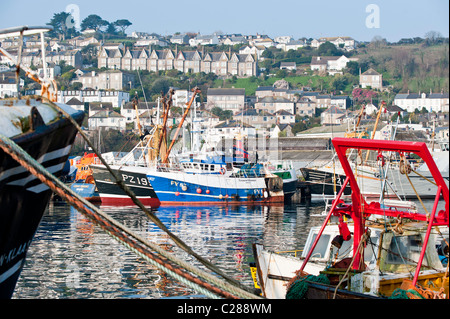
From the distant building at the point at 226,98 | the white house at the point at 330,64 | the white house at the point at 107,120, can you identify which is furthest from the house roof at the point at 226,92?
the white house at the point at 330,64

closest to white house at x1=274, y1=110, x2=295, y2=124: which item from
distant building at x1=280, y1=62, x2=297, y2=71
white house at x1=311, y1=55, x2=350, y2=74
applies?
white house at x1=311, y1=55, x2=350, y2=74

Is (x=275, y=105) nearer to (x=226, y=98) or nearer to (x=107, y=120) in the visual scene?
(x=226, y=98)

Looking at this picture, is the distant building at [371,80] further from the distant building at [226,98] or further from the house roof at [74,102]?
the house roof at [74,102]

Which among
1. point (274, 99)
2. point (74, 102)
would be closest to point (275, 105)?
point (274, 99)

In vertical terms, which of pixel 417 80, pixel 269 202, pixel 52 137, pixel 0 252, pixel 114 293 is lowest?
pixel 269 202

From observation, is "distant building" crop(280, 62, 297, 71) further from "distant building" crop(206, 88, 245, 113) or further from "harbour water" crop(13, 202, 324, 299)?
"harbour water" crop(13, 202, 324, 299)

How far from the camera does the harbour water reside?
16141 mm

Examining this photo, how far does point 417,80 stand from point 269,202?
35210 mm

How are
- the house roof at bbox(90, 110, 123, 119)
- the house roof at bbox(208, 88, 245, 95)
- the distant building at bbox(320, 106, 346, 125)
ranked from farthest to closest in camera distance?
1. the house roof at bbox(208, 88, 245, 95)
2. the distant building at bbox(320, 106, 346, 125)
3. the house roof at bbox(90, 110, 123, 119)

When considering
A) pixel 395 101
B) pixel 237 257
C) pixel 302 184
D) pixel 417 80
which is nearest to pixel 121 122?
pixel 395 101

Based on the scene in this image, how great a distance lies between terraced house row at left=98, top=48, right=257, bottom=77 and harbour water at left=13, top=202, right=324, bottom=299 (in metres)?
154

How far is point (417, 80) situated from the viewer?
37.7 ft

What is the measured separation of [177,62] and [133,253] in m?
172

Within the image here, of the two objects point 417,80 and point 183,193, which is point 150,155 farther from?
point 417,80
